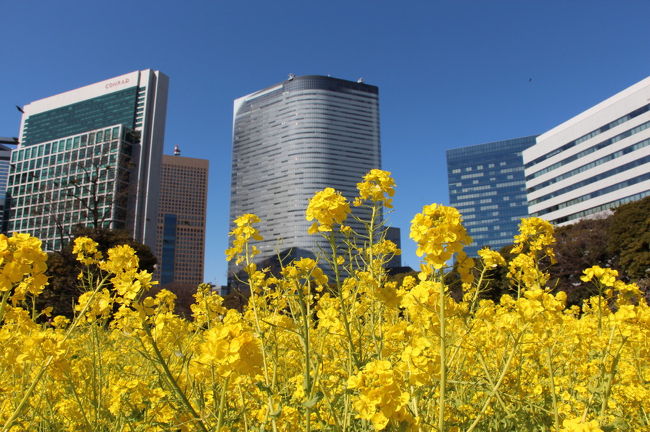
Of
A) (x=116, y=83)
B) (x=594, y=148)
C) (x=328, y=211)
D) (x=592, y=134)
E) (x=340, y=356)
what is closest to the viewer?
(x=328, y=211)

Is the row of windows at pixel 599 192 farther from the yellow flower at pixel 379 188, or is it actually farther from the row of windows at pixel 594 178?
the yellow flower at pixel 379 188

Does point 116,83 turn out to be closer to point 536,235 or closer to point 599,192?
point 599,192

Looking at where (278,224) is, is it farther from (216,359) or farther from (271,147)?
(216,359)

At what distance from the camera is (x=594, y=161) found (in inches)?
2055

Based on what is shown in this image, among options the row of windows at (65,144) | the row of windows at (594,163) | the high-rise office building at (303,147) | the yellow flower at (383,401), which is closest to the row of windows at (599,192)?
the row of windows at (594,163)

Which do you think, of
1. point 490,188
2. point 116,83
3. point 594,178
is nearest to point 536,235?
point 594,178

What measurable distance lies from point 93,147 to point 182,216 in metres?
108

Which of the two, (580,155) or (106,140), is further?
(106,140)

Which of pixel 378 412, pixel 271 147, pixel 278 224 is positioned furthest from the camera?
pixel 271 147

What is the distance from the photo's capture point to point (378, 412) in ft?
3.64

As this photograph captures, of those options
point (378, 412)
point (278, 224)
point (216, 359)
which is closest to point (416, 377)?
point (378, 412)

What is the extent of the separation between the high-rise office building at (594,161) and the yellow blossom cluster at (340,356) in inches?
2146

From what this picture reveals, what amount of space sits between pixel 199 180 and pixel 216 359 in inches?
7479

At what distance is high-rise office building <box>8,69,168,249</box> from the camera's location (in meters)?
55.7
